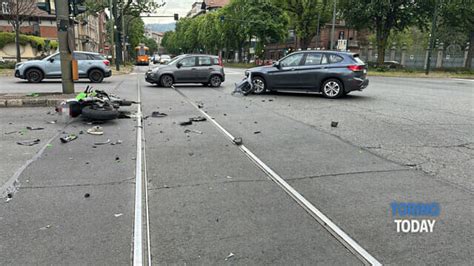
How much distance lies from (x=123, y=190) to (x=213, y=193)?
1.10 meters

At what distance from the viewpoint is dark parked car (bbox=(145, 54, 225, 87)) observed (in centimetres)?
1906

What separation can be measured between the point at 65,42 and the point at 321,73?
29.3 ft

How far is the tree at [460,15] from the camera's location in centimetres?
4447

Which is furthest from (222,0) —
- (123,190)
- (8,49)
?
(123,190)

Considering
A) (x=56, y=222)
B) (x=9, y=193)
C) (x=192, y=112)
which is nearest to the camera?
(x=56, y=222)

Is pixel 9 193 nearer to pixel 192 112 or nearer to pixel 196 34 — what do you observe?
pixel 192 112

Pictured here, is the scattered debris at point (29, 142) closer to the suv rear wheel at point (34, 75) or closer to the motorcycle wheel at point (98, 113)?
the motorcycle wheel at point (98, 113)

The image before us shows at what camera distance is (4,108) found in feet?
37.1

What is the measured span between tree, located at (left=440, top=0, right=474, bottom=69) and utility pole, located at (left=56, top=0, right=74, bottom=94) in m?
44.0

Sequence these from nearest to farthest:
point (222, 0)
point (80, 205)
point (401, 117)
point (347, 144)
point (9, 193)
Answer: point (80, 205) < point (9, 193) < point (347, 144) < point (401, 117) < point (222, 0)

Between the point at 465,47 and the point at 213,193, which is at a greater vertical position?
the point at 465,47

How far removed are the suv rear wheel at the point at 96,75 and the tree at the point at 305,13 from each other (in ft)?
110

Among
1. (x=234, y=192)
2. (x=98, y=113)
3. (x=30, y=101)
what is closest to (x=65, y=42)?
(x=30, y=101)

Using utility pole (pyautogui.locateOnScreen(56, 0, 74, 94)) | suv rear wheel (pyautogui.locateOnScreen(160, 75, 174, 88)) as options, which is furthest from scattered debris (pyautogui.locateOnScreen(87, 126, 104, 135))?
suv rear wheel (pyautogui.locateOnScreen(160, 75, 174, 88))
